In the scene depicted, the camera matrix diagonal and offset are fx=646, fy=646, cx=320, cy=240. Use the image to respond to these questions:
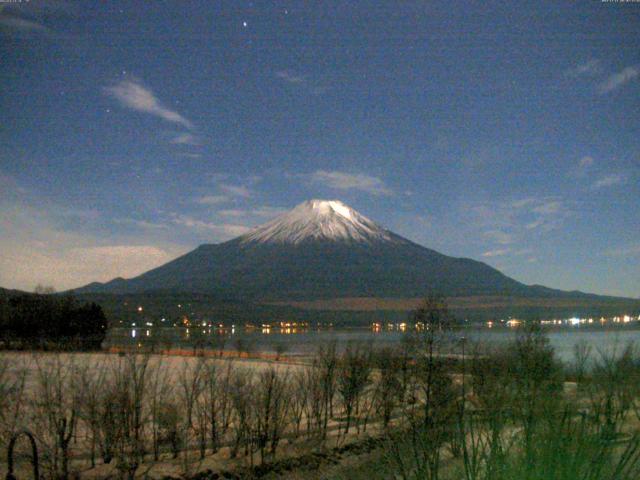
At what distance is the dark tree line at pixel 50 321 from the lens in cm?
5100

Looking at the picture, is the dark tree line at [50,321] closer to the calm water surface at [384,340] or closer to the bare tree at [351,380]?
the calm water surface at [384,340]

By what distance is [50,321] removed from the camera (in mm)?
54000

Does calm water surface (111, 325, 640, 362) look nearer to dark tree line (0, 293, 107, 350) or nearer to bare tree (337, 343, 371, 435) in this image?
dark tree line (0, 293, 107, 350)

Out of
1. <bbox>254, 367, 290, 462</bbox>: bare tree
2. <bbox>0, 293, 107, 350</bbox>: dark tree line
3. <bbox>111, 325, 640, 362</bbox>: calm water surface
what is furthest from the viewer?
<bbox>0, 293, 107, 350</bbox>: dark tree line

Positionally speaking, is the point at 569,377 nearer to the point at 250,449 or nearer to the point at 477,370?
the point at 477,370

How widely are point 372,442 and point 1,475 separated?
1033 centimetres

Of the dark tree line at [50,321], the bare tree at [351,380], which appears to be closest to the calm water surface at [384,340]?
the dark tree line at [50,321]

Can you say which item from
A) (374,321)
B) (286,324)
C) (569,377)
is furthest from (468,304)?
(569,377)

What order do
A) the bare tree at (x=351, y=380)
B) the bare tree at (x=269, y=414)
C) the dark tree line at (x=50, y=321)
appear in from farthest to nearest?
the dark tree line at (x=50, y=321), the bare tree at (x=351, y=380), the bare tree at (x=269, y=414)

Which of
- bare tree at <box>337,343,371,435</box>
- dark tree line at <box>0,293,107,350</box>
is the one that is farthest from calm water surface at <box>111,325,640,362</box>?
bare tree at <box>337,343,371,435</box>

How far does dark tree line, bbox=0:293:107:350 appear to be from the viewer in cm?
5100

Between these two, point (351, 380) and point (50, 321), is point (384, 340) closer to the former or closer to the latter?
point (50, 321)

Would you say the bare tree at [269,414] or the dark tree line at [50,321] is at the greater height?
the dark tree line at [50,321]

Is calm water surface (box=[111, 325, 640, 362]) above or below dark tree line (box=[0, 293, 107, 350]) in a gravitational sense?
below
